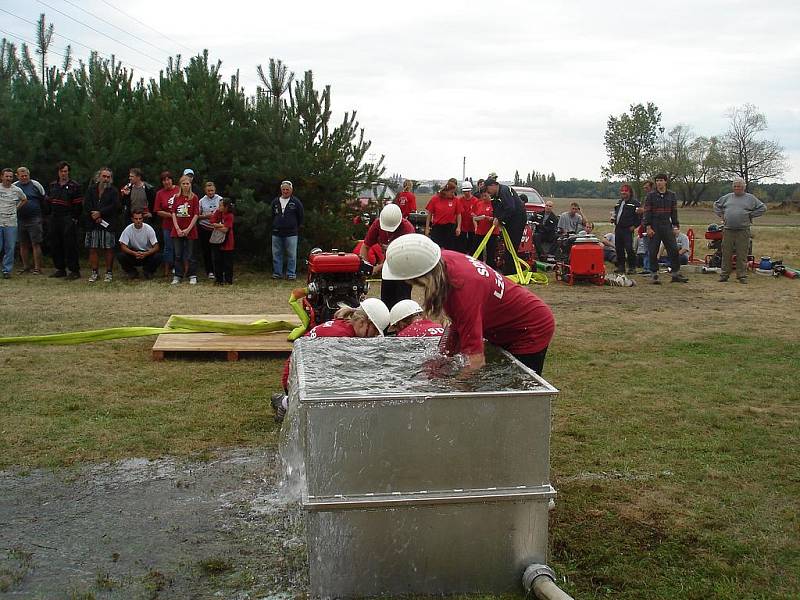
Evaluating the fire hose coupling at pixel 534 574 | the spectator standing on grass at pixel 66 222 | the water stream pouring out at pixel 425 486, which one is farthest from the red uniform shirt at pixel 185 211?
the fire hose coupling at pixel 534 574

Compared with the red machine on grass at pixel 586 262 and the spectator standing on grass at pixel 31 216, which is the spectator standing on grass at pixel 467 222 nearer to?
the red machine on grass at pixel 586 262

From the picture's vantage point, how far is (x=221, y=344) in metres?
9.00

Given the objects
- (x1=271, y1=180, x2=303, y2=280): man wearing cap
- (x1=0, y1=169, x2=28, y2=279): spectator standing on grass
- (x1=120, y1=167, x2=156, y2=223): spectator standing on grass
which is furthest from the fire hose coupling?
(x1=0, y1=169, x2=28, y2=279): spectator standing on grass

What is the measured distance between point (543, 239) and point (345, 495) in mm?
16235

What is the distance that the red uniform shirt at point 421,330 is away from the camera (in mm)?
6234

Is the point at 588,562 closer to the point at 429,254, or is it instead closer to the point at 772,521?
the point at 772,521

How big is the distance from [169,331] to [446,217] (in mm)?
7338

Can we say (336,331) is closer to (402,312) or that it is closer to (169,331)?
(402,312)

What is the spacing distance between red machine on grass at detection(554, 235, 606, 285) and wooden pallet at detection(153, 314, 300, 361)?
748 centimetres

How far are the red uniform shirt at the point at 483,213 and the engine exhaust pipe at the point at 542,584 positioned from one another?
38.3ft

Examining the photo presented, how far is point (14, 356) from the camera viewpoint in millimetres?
8750

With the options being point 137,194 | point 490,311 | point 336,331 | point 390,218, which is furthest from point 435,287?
point 137,194

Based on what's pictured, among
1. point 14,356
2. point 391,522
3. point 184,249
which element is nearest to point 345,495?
point 391,522

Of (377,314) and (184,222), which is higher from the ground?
(184,222)
